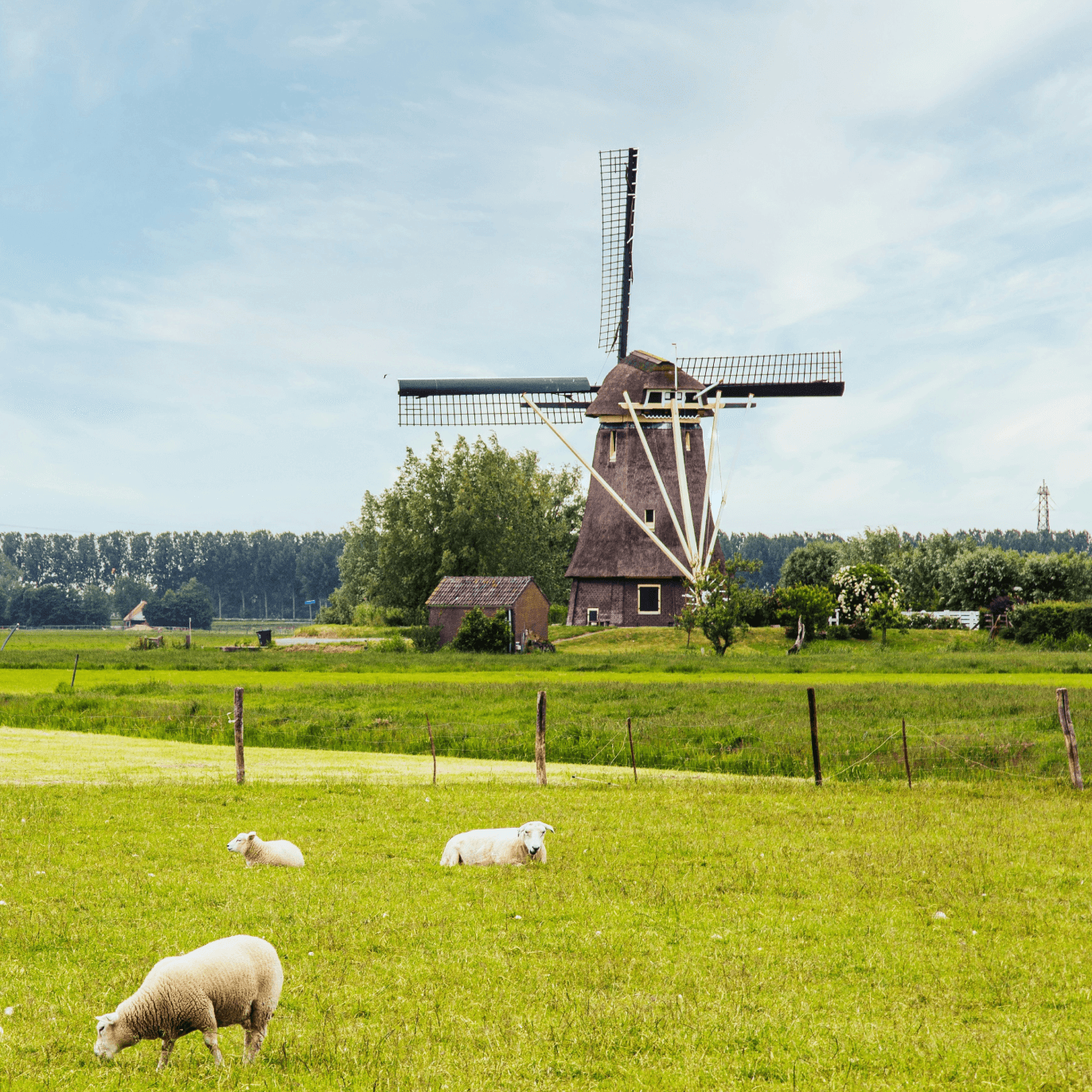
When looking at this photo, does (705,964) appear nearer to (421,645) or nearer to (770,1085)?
(770,1085)

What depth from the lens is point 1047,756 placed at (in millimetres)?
22828

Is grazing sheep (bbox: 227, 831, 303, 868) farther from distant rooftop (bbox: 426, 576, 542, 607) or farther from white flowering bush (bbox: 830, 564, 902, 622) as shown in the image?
white flowering bush (bbox: 830, 564, 902, 622)

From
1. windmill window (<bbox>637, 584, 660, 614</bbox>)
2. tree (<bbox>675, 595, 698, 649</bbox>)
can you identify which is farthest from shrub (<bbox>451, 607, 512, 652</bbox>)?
tree (<bbox>675, 595, 698, 649</bbox>)

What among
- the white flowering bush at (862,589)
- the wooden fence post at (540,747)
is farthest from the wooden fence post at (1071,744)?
the white flowering bush at (862,589)

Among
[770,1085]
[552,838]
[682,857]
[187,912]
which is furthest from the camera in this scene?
[552,838]

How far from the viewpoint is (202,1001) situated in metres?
6.67

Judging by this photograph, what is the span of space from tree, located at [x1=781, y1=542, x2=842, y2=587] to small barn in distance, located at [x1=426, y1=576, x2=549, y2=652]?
138 feet

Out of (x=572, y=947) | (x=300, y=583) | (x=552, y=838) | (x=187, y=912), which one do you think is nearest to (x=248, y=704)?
(x=552, y=838)

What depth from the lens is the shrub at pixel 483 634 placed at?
5809cm

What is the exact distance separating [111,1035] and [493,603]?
54087 mm

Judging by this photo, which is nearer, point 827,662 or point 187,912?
point 187,912

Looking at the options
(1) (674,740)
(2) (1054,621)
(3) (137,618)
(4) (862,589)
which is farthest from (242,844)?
(3) (137,618)

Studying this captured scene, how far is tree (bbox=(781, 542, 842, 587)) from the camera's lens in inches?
3856

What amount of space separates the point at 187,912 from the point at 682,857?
20.9 feet
